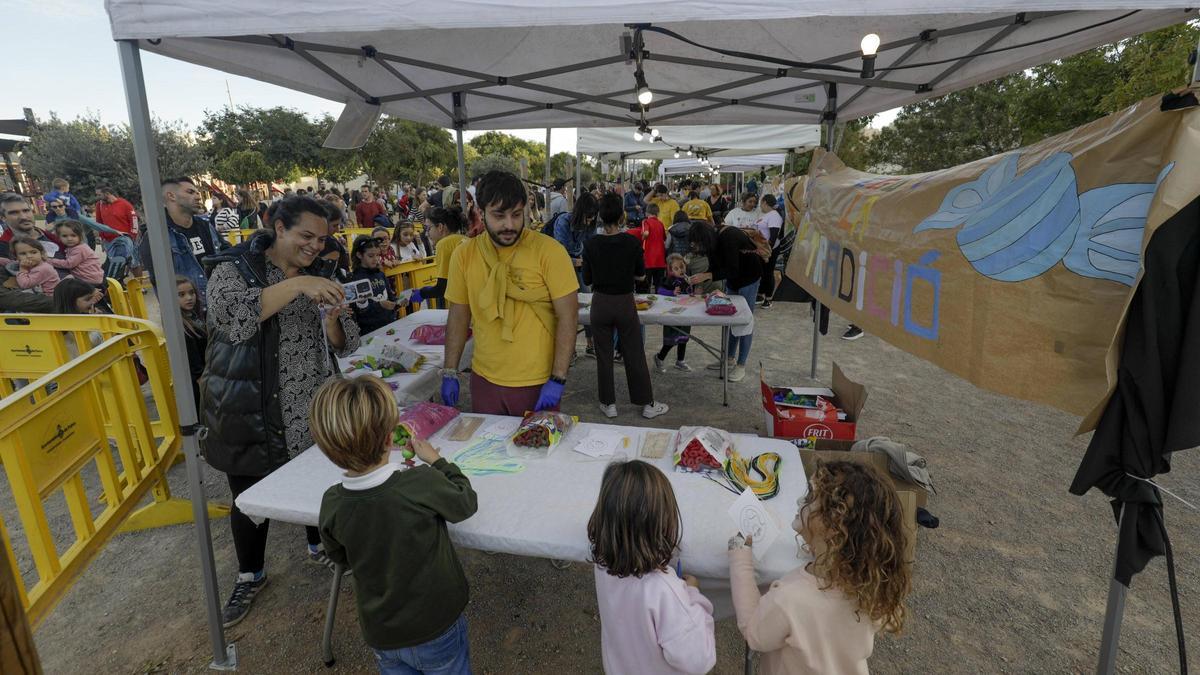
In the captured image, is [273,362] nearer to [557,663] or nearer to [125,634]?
[125,634]

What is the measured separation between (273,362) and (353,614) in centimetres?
135

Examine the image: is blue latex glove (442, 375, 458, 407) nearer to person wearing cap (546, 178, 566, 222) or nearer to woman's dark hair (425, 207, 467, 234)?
woman's dark hair (425, 207, 467, 234)

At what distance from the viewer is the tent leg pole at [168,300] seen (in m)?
2.10

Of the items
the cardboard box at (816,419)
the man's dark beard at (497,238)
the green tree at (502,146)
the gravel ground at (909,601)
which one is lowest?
the gravel ground at (909,601)

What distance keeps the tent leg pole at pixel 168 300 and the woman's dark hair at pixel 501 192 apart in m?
1.27

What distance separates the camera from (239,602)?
2.81 m

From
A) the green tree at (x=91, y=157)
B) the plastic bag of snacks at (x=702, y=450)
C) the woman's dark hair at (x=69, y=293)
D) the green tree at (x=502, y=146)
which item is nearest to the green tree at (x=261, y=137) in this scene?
the green tree at (x=91, y=157)

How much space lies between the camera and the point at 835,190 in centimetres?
352

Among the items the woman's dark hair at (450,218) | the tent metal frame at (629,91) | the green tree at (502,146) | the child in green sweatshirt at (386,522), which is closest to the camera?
the child in green sweatshirt at (386,522)

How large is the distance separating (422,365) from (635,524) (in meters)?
2.33

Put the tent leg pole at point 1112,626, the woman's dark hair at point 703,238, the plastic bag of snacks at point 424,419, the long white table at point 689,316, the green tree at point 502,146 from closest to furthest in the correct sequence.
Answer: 1. the tent leg pole at point 1112,626
2. the plastic bag of snacks at point 424,419
3. the long white table at point 689,316
4. the woman's dark hair at point 703,238
5. the green tree at point 502,146

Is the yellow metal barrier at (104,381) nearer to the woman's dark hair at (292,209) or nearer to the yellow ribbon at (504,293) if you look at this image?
the woman's dark hair at (292,209)

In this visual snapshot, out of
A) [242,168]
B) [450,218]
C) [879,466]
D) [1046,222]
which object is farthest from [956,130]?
[242,168]

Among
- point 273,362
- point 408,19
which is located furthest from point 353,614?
point 408,19
